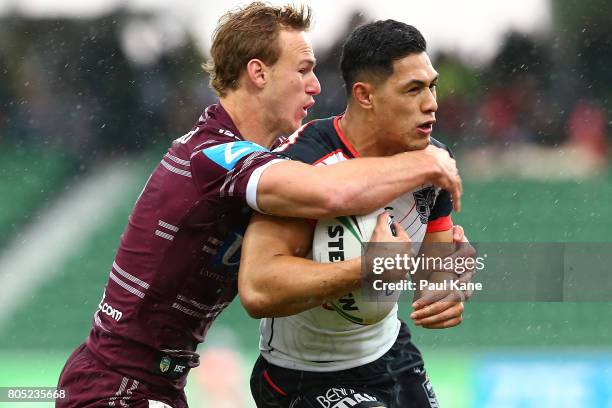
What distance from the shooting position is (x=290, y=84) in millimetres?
4359

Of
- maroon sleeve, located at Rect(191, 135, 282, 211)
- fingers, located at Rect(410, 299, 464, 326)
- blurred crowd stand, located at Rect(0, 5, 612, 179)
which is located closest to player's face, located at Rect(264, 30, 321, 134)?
maroon sleeve, located at Rect(191, 135, 282, 211)

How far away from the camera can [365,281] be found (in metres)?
3.58

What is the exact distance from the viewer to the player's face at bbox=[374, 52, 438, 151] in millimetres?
3857

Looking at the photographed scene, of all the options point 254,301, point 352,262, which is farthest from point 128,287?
point 352,262

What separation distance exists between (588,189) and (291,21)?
21.2 feet

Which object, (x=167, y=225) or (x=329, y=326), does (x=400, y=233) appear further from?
(x=167, y=225)

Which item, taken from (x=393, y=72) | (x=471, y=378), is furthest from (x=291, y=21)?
(x=471, y=378)

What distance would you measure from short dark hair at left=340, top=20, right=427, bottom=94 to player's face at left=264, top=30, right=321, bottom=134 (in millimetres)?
398

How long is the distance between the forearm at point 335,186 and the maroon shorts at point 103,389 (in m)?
0.92

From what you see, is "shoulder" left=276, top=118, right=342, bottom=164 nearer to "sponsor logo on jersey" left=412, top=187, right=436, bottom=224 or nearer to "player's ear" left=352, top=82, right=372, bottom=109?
"player's ear" left=352, top=82, right=372, bottom=109

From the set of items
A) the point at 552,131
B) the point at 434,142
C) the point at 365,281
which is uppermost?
the point at 552,131

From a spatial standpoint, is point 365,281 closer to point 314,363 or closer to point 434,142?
point 314,363

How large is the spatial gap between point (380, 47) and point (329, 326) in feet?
3.62

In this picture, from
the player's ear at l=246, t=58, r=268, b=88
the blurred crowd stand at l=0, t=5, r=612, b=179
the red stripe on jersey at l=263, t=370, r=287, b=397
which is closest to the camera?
the red stripe on jersey at l=263, t=370, r=287, b=397
